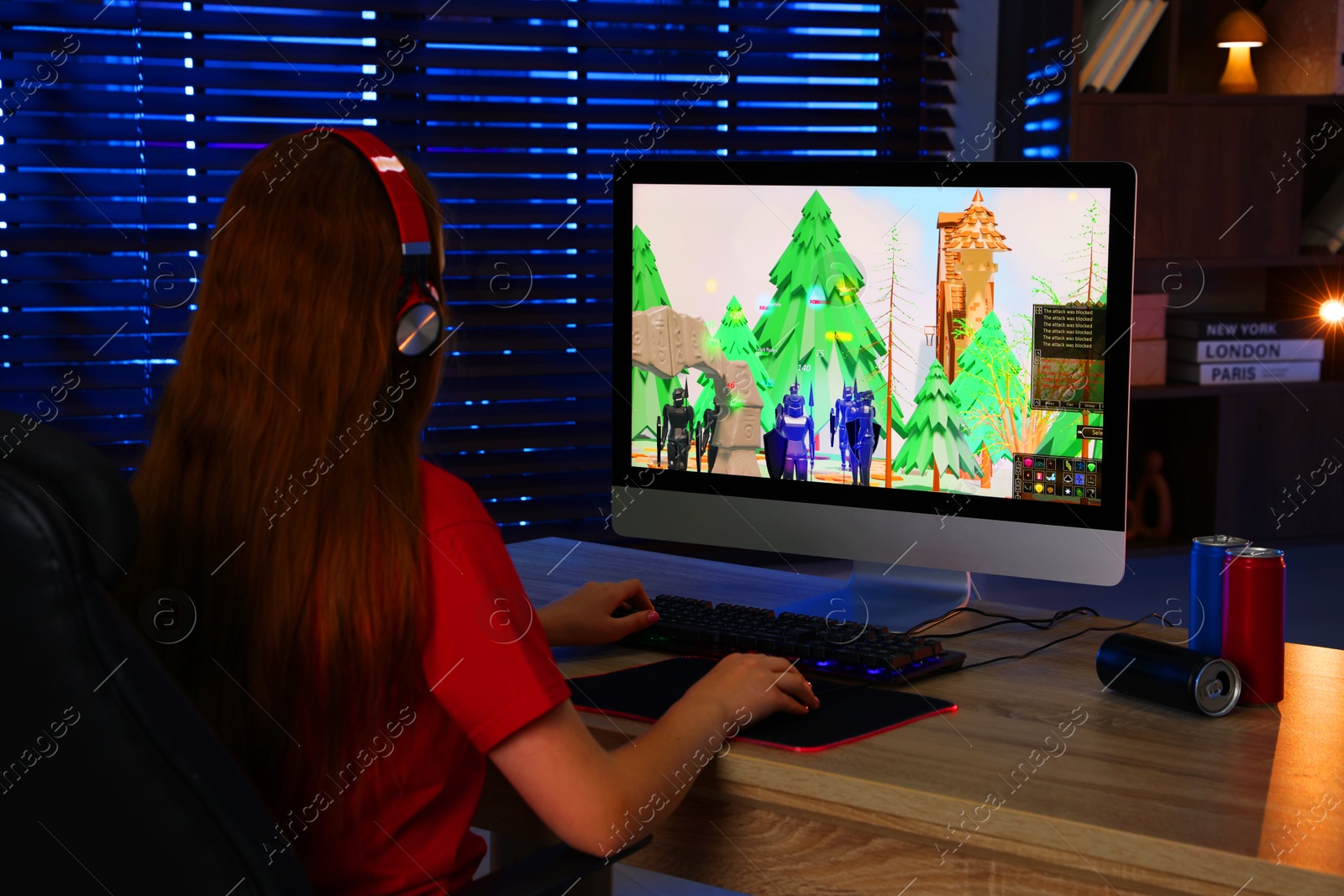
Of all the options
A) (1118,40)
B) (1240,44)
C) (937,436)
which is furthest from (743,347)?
(1240,44)

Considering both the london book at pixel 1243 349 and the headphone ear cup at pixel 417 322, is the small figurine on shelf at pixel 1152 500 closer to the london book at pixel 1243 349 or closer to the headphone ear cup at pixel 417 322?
the london book at pixel 1243 349

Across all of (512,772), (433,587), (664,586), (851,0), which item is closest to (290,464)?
(433,587)

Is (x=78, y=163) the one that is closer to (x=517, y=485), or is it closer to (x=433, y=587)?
(x=517, y=485)

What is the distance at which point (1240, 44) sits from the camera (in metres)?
2.93

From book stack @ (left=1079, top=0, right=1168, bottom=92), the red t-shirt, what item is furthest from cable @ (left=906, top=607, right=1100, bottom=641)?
book stack @ (left=1079, top=0, right=1168, bottom=92)

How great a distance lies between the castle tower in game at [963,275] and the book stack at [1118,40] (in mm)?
1589

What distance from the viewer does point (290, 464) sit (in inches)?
36.6

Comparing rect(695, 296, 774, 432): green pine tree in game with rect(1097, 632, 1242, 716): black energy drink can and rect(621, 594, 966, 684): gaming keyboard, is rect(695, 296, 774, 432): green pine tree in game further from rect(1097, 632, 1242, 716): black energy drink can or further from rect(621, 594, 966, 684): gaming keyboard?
rect(1097, 632, 1242, 716): black energy drink can

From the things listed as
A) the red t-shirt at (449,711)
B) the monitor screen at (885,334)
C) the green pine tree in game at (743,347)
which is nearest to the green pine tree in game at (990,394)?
the monitor screen at (885,334)

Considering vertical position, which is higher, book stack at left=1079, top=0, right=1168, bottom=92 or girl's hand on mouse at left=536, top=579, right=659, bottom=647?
book stack at left=1079, top=0, right=1168, bottom=92

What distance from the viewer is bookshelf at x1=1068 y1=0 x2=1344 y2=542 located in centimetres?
283

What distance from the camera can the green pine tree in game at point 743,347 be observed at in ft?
5.05

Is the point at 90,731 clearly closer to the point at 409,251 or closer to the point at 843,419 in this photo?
the point at 409,251

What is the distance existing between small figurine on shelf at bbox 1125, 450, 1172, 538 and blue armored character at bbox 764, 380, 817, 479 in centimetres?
167
